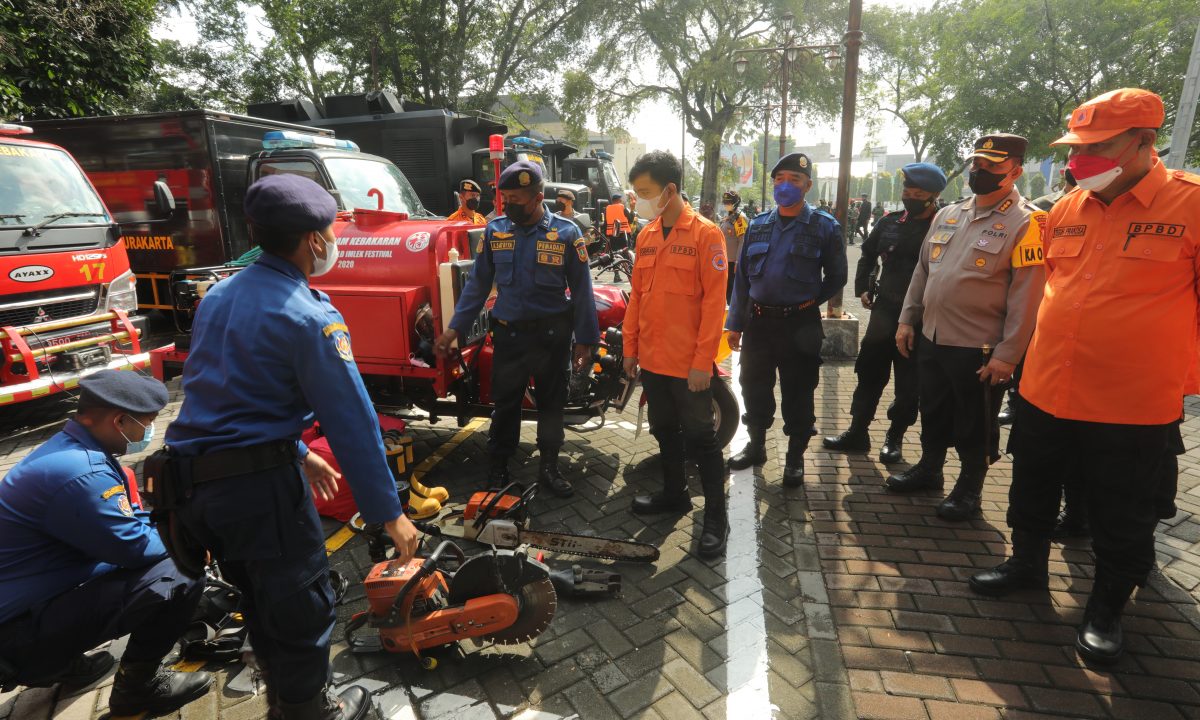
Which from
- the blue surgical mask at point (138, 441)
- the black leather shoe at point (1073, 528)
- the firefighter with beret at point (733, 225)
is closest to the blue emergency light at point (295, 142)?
the firefighter with beret at point (733, 225)

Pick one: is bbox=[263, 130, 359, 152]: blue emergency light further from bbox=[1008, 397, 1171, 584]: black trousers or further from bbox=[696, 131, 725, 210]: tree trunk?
bbox=[696, 131, 725, 210]: tree trunk

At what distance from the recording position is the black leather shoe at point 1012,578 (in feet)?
10.0

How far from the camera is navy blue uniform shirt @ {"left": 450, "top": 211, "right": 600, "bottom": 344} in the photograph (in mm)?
3887

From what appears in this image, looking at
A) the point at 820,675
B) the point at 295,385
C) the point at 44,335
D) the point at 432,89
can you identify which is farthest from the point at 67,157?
the point at 432,89

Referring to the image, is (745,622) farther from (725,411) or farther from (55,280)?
(55,280)

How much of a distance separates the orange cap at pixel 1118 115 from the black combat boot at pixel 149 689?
400 centimetres

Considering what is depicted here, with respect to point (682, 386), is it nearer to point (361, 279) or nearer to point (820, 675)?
point (820, 675)

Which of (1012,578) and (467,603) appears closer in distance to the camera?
(467,603)

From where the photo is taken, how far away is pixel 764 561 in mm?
3402

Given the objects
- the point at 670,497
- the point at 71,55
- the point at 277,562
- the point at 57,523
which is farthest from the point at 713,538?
the point at 71,55

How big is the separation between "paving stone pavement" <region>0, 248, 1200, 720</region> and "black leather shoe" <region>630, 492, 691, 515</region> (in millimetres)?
91

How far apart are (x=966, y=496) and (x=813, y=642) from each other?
1723 mm

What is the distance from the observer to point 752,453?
4633 millimetres

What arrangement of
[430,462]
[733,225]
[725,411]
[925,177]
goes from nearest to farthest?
[925,177]
[725,411]
[430,462]
[733,225]
